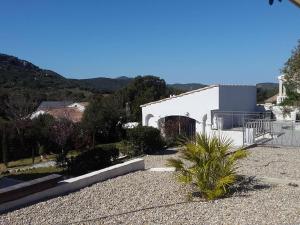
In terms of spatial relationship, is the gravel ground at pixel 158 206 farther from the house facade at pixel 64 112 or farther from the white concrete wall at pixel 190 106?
the house facade at pixel 64 112

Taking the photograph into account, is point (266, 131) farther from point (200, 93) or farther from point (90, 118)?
point (90, 118)

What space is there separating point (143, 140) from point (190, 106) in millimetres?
7395

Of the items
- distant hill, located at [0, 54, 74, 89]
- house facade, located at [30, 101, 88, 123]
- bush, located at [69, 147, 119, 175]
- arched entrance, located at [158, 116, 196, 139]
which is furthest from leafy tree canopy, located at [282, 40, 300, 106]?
distant hill, located at [0, 54, 74, 89]

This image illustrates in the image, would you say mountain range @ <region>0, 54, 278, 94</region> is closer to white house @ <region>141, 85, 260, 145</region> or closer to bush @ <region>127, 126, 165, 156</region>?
white house @ <region>141, 85, 260, 145</region>

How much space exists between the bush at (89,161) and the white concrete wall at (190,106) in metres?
11.4

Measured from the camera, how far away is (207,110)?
25.1m

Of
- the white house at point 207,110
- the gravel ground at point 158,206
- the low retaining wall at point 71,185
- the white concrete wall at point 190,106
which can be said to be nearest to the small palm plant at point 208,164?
the gravel ground at point 158,206

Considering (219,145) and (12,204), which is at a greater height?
(219,145)

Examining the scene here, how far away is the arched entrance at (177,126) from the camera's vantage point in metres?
25.2

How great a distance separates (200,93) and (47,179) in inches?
648

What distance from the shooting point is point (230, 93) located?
84.9 feet

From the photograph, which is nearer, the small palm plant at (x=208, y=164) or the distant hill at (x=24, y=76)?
the small palm plant at (x=208, y=164)

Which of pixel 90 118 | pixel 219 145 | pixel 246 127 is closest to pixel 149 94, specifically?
pixel 90 118

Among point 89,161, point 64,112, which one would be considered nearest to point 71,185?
point 89,161
